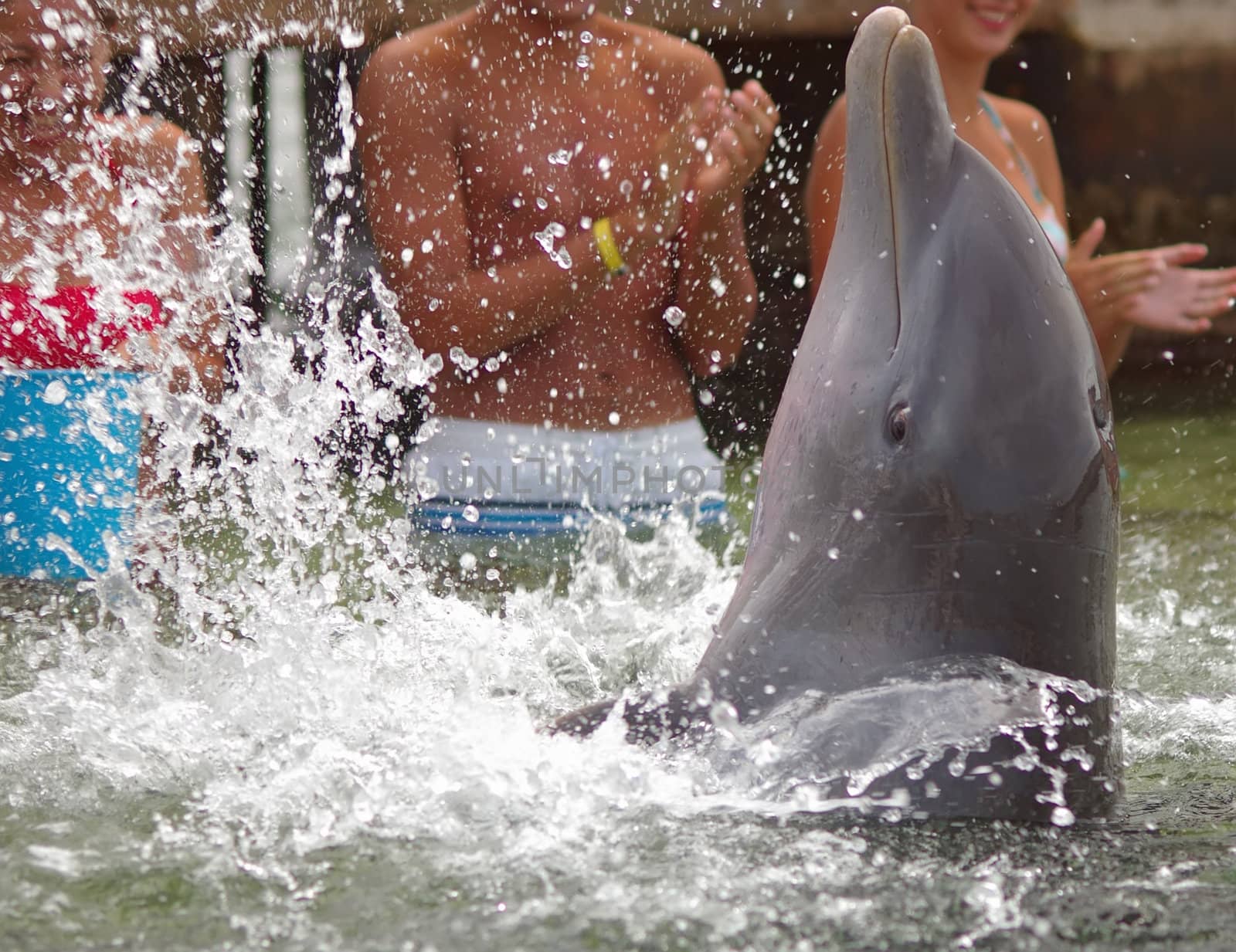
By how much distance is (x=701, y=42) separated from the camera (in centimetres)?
750

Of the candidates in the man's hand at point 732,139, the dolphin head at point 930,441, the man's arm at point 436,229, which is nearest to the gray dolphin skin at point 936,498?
the dolphin head at point 930,441

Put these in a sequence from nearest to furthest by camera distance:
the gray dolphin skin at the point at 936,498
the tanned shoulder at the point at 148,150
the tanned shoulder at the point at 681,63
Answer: the gray dolphin skin at the point at 936,498, the tanned shoulder at the point at 148,150, the tanned shoulder at the point at 681,63

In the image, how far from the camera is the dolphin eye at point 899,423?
2059 millimetres

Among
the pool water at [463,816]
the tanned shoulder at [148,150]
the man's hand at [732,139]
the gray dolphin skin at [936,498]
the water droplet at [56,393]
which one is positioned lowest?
the pool water at [463,816]

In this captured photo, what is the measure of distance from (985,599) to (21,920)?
1.29 m

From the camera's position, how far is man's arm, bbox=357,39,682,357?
3.61 meters

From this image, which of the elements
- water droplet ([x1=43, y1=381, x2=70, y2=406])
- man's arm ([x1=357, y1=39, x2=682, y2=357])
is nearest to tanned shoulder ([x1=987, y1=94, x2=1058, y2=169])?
man's arm ([x1=357, y1=39, x2=682, y2=357])

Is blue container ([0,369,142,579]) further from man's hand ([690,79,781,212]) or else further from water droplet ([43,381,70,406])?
man's hand ([690,79,781,212])

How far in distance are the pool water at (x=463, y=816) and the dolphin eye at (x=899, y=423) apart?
1.78 feet

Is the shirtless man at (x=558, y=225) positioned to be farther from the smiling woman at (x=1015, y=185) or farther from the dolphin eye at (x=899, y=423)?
the dolphin eye at (x=899, y=423)

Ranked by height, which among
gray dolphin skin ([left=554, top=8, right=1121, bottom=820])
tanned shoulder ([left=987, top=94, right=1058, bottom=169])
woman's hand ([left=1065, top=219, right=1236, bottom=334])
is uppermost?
tanned shoulder ([left=987, top=94, right=1058, bottom=169])

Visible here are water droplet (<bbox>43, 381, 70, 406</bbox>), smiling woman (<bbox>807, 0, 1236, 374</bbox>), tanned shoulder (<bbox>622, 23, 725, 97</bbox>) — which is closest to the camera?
water droplet (<bbox>43, 381, 70, 406</bbox>)

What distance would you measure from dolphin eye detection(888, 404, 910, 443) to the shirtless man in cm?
155

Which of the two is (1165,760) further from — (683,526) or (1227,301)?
(1227,301)
